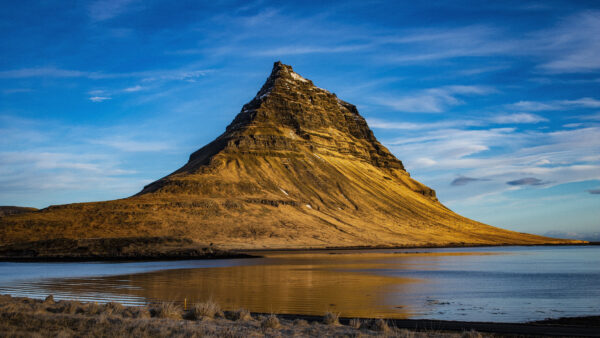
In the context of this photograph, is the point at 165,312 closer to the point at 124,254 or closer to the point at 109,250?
the point at 124,254

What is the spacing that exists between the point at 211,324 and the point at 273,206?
117980 millimetres

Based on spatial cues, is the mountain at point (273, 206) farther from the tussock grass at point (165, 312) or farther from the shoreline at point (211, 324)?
the shoreline at point (211, 324)

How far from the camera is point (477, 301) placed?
85.4ft

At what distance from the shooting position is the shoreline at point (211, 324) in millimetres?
14258

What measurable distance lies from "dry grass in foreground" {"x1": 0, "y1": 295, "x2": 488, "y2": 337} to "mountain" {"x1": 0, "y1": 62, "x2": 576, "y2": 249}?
287 feet

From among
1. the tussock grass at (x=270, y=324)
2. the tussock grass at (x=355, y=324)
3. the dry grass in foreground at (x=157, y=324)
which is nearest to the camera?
the dry grass in foreground at (x=157, y=324)

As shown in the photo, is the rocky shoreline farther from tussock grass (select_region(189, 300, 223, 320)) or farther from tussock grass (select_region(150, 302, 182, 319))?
tussock grass (select_region(189, 300, 223, 320))

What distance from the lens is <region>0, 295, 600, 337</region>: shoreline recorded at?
1426 cm

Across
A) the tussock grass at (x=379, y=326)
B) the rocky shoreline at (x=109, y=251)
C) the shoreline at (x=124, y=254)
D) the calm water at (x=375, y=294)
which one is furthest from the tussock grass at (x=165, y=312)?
the rocky shoreline at (x=109, y=251)

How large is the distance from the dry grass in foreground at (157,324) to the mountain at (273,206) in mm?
87487

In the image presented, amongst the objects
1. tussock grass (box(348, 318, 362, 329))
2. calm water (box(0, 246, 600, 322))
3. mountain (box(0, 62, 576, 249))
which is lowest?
calm water (box(0, 246, 600, 322))

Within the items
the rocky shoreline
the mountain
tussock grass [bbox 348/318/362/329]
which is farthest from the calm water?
the mountain

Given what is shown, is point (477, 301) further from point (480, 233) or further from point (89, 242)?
point (480, 233)

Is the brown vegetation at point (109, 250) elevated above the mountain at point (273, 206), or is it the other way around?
the mountain at point (273, 206)
